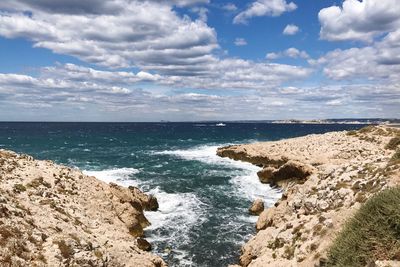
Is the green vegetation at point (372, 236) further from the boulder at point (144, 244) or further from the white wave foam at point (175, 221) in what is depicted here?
the boulder at point (144, 244)

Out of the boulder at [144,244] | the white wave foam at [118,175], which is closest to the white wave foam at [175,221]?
the boulder at [144,244]

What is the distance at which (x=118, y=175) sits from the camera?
5969 centimetres

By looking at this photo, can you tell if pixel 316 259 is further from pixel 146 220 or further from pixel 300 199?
pixel 146 220

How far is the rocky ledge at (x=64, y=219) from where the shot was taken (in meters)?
17.6

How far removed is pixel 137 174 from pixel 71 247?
42.1 m

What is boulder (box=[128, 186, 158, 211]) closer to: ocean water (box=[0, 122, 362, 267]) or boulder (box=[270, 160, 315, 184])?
ocean water (box=[0, 122, 362, 267])

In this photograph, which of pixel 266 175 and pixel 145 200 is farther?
pixel 266 175

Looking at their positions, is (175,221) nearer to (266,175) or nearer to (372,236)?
(266,175)

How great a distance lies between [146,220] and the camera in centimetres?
3409

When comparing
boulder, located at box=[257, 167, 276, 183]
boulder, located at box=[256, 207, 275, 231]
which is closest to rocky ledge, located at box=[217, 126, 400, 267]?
boulder, located at box=[256, 207, 275, 231]

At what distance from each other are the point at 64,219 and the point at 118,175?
3736cm

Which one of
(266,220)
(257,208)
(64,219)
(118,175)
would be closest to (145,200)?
(257,208)

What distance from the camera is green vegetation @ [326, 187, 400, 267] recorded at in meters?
13.4

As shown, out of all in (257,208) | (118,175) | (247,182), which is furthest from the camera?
(118,175)
